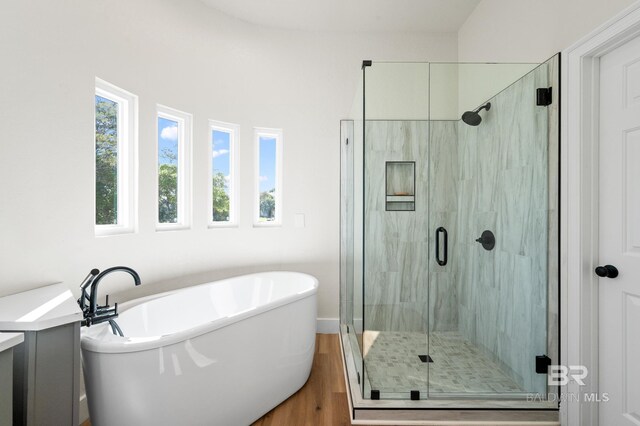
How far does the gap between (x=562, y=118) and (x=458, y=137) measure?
0.52 metres

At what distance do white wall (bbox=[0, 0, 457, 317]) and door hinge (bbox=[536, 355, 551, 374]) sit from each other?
1.77 metres

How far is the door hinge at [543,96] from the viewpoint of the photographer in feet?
6.11

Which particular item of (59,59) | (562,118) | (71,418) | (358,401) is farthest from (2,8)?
(562,118)

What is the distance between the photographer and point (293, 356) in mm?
2119

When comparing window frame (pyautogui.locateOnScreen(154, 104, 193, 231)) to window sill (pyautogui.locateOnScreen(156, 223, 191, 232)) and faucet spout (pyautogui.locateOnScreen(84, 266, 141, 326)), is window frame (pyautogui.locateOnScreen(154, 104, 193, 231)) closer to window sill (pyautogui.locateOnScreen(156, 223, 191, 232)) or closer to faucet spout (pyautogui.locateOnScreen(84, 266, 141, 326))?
A: window sill (pyautogui.locateOnScreen(156, 223, 191, 232))

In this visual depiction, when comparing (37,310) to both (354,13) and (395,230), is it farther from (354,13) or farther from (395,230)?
(354,13)

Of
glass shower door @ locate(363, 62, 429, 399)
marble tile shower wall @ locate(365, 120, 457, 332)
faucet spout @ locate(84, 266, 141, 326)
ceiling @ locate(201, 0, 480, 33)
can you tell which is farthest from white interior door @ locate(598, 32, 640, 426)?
faucet spout @ locate(84, 266, 141, 326)

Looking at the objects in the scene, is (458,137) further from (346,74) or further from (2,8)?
(2,8)

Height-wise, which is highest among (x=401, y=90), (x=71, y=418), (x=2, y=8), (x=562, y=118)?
(x=2, y=8)

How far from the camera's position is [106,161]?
229cm

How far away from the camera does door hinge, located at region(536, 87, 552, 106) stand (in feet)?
6.11

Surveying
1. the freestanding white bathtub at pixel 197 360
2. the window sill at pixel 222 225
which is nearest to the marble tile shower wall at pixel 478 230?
the freestanding white bathtub at pixel 197 360

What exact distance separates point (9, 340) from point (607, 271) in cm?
237

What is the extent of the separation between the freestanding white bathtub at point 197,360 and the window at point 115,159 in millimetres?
645
